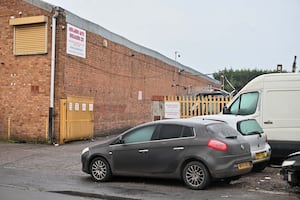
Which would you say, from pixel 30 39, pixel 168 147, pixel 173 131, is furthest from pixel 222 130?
pixel 30 39

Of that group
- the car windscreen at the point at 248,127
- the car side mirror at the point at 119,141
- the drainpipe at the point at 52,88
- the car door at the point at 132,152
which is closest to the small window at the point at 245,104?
the car windscreen at the point at 248,127

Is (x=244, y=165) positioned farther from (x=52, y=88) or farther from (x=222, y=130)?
(x=52, y=88)

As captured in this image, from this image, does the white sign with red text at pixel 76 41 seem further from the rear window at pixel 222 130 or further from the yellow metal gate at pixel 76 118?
the rear window at pixel 222 130

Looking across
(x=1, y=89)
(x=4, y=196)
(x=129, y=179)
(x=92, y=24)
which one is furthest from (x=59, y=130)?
(x=4, y=196)

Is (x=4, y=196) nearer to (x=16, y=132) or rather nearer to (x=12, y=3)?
(x=16, y=132)

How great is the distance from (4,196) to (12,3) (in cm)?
1396

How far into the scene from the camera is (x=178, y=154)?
928cm

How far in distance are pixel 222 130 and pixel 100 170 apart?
3.20 meters

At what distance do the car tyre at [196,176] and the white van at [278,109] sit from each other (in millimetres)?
3593

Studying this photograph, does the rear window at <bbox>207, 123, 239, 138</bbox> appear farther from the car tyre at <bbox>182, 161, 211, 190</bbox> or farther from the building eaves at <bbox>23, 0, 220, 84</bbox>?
the building eaves at <bbox>23, 0, 220, 84</bbox>

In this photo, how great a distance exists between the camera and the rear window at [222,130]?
9.24 meters

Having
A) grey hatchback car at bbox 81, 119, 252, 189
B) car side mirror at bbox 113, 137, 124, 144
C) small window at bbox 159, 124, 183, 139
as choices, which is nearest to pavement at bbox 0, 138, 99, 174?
grey hatchback car at bbox 81, 119, 252, 189

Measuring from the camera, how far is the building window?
63.1ft

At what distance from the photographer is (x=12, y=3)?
2030cm
